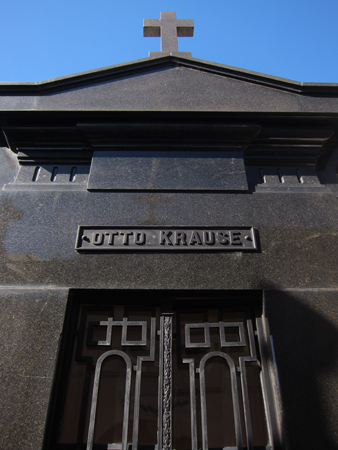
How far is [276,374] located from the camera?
131 inches

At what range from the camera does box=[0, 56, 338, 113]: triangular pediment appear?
5.01 meters

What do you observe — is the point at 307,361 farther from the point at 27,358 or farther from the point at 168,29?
the point at 168,29

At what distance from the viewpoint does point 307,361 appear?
339 cm

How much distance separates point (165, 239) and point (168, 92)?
243 centimetres

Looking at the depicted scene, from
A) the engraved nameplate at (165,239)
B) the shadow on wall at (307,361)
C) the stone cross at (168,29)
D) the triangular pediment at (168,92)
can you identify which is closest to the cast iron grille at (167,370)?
the shadow on wall at (307,361)

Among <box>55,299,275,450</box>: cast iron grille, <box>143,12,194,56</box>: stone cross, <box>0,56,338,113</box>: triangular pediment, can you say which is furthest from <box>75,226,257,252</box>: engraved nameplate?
<box>143,12,194,56</box>: stone cross

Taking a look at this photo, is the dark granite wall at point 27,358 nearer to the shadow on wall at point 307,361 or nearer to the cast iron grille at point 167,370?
the cast iron grille at point 167,370

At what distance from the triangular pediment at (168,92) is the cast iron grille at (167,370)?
9.28ft

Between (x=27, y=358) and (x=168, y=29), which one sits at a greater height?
(x=168, y=29)

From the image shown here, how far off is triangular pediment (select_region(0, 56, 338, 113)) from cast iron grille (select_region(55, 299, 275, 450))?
2.83 metres

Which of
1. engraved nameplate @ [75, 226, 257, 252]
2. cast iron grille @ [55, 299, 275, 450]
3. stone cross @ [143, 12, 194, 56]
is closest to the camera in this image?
cast iron grille @ [55, 299, 275, 450]

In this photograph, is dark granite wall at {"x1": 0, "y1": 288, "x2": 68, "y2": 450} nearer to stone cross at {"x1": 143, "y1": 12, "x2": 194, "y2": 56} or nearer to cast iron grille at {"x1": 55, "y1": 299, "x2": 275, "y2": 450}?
cast iron grille at {"x1": 55, "y1": 299, "x2": 275, "y2": 450}

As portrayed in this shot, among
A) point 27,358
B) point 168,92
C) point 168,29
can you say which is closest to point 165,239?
point 27,358

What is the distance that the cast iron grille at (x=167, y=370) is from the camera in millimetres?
3264
